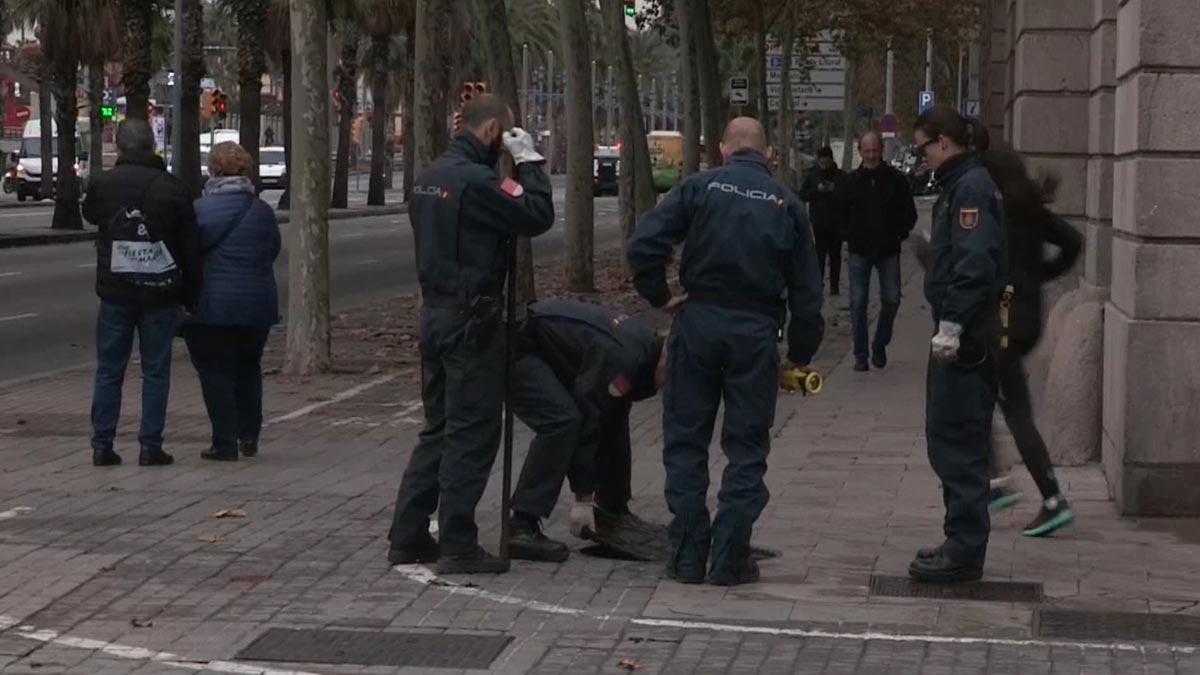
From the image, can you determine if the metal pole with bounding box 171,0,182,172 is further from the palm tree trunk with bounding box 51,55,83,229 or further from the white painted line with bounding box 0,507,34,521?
the white painted line with bounding box 0,507,34,521

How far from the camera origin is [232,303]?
1280 cm

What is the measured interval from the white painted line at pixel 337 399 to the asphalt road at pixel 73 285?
2772mm

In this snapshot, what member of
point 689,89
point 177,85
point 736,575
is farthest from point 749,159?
point 177,85

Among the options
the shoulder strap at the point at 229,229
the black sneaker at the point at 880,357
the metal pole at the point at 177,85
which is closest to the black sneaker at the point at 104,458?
the shoulder strap at the point at 229,229

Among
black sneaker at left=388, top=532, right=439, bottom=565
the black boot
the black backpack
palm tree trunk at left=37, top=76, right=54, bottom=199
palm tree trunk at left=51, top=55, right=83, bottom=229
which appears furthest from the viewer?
palm tree trunk at left=37, top=76, right=54, bottom=199

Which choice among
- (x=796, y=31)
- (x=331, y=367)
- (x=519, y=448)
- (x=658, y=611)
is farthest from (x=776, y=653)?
(x=796, y=31)

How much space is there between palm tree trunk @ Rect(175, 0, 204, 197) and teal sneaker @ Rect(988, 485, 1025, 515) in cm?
3521

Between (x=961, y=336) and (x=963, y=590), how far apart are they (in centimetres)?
95

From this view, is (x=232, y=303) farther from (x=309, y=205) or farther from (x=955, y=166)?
(x=309, y=205)

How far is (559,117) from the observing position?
165 metres

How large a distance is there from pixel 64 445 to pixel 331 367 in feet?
16.5

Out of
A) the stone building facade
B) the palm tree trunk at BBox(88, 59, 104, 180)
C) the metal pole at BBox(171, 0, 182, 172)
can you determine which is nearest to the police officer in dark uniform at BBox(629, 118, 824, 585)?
the stone building facade

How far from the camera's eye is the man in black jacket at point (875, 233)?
18938mm

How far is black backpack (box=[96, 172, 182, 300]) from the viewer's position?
1265cm
